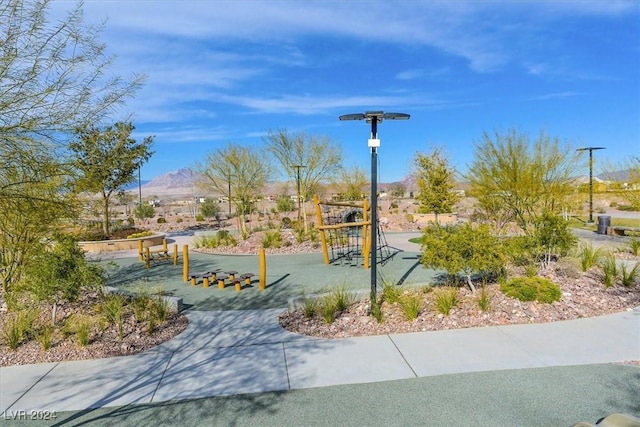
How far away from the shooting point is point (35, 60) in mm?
3725

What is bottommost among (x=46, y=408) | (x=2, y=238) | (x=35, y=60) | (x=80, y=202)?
(x=46, y=408)

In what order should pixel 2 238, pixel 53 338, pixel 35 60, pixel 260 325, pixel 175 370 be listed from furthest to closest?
1. pixel 2 238
2. pixel 260 325
3. pixel 53 338
4. pixel 175 370
5. pixel 35 60

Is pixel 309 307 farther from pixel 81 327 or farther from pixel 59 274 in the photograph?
pixel 59 274

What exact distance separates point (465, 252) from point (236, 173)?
17036mm

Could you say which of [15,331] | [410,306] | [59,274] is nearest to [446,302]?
[410,306]

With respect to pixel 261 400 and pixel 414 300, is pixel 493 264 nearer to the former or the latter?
pixel 414 300

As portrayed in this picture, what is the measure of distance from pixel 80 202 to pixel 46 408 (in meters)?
2.63

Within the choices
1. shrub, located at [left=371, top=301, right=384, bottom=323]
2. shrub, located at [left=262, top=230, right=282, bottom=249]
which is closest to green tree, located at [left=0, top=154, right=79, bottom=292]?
shrub, located at [left=371, top=301, right=384, bottom=323]

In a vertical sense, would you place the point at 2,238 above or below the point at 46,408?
above

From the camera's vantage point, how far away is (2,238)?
6.36 metres

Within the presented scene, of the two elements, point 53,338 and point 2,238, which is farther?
point 2,238

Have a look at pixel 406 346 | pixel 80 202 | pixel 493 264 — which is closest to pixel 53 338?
pixel 80 202

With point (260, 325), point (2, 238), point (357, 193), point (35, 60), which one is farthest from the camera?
point (357, 193)

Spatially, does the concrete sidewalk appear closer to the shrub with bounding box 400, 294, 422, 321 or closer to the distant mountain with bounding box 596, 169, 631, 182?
the shrub with bounding box 400, 294, 422, 321
